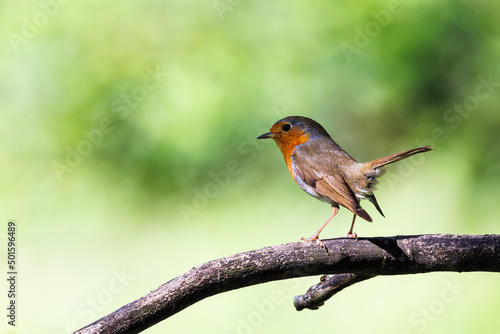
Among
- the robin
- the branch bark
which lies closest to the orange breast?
the robin

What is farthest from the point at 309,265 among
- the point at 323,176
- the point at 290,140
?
the point at 290,140

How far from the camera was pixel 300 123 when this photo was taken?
10.1 ft

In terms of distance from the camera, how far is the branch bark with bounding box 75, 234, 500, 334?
6.60 feet

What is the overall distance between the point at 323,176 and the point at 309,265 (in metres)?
0.76

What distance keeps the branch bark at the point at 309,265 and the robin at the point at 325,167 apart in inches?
9.7

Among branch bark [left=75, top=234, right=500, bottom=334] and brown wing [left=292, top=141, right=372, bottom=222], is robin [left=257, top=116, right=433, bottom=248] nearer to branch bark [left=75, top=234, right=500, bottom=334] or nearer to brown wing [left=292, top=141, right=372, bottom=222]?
brown wing [left=292, top=141, right=372, bottom=222]

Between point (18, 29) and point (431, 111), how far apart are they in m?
3.55

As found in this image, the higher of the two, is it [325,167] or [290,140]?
[290,140]

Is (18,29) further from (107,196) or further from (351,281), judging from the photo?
(351,281)

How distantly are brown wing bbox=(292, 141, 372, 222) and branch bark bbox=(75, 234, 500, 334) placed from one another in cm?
35

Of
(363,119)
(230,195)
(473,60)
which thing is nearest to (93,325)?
(230,195)

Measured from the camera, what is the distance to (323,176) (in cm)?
288

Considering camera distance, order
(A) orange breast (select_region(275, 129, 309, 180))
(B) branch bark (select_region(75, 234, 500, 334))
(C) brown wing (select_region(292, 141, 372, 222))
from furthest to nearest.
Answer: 1. (A) orange breast (select_region(275, 129, 309, 180))
2. (C) brown wing (select_region(292, 141, 372, 222))
3. (B) branch bark (select_region(75, 234, 500, 334))

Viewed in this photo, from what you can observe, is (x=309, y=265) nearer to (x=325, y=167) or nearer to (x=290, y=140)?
(x=325, y=167)
